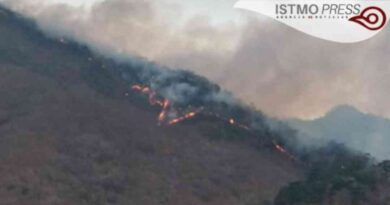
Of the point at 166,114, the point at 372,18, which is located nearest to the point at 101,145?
the point at 166,114

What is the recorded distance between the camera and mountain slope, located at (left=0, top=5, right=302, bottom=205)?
2928 inches

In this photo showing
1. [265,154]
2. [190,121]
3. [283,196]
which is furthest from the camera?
[190,121]

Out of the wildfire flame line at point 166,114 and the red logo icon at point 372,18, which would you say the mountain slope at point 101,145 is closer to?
the wildfire flame line at point 166,114

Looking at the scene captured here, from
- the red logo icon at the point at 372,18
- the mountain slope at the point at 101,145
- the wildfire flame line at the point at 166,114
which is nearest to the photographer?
the red logo icon at the point at 372,18

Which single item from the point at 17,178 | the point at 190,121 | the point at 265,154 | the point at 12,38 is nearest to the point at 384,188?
the point at 265,154

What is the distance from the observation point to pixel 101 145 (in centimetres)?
8738

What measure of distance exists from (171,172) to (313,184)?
21.9 metres

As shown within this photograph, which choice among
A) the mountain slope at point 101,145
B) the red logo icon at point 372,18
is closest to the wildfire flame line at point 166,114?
the mountain slope at point 101,145

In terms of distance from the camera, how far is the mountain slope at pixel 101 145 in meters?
74.4

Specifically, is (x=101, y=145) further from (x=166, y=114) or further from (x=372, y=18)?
(x=372, y=18)

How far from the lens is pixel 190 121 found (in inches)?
4274

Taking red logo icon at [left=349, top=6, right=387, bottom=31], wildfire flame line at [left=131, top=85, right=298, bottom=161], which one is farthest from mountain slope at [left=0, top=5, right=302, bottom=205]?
red logo icon at [left=349, top=6, right=387, bottom=31]

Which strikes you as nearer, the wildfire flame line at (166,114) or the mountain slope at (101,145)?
the mountain slope at (101,145)

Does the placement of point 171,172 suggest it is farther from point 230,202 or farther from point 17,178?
point 17,178
